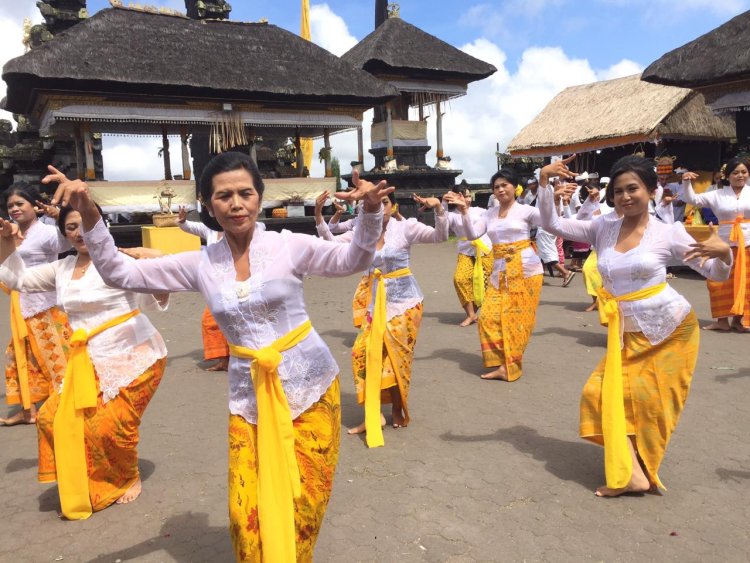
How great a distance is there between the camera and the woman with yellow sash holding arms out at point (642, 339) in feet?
11.3

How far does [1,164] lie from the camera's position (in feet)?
60.0

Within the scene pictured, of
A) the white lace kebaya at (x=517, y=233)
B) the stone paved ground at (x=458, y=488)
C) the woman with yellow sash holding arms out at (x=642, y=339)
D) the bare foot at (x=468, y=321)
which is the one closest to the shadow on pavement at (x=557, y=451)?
the stone paved ground at (x=458, y=488)

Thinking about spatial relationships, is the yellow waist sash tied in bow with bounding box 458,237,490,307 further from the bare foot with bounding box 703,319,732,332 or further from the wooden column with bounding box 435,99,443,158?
the wooden column with bounding box 435,99,443,158

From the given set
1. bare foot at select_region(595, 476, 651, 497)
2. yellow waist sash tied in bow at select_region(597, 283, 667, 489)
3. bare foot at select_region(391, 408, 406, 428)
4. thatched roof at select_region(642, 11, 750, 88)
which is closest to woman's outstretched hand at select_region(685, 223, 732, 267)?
yellow waist sash tied in bow at select_region(597, 283, 667, 489)

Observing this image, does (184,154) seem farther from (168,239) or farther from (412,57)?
(412,57)

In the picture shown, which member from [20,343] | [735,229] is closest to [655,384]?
[20,343]

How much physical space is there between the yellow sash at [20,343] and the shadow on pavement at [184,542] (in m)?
2.25

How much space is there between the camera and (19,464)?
172 inches

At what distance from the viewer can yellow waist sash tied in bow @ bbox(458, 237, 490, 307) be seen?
8578 millimetres

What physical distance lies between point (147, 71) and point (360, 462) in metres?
13.3

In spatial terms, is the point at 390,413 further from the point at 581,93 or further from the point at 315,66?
the point at 581,93

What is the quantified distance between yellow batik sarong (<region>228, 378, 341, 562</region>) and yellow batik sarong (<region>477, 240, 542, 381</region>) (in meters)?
3.71

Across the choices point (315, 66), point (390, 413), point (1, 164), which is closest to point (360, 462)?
point (390, 413)

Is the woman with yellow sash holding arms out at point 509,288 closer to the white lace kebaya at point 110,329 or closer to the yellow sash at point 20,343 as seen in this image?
the white lace kebaya at point 110,329
